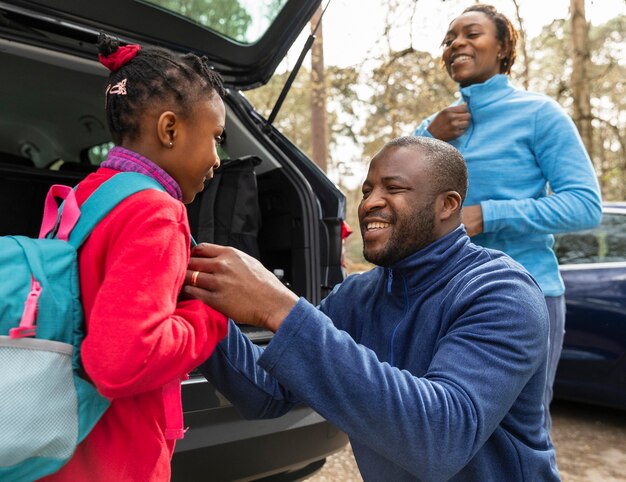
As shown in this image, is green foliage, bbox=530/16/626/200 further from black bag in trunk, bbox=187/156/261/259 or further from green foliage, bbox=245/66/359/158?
black bag in trunk, bbox=187/156/261/259

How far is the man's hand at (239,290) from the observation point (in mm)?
1112

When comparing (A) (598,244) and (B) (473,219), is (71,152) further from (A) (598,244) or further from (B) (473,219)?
(A) (598,244)

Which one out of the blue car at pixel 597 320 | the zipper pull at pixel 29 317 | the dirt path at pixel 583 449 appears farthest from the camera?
the blue car at pixel 597 320

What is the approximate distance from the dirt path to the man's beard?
1868mm

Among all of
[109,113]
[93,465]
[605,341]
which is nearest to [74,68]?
[109,113]

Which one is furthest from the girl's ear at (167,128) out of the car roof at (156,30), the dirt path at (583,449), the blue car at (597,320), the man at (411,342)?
the blue car at (597,320)

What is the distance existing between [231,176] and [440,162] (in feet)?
4.31

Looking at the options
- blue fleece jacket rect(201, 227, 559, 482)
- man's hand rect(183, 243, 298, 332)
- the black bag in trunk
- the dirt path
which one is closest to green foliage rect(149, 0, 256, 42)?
the black bag in trunk

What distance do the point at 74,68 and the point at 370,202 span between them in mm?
1951

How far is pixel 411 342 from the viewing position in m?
1.38

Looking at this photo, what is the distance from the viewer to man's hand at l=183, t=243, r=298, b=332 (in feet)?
3.65

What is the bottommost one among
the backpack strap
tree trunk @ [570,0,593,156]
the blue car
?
the blue car

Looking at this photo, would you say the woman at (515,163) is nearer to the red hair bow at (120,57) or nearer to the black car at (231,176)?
the black car at (231,176)

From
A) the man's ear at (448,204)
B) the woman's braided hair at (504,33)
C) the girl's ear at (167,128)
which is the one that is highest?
the woman's braided hair at (504,33)
